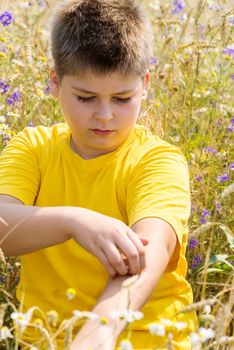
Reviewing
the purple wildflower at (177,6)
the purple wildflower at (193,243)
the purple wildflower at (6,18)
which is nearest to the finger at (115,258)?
the purple wildflower at (193,243)

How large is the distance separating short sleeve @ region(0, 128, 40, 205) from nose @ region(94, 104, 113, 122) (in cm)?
32

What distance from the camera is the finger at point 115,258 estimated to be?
6.68ft

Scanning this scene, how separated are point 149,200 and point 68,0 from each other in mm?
807

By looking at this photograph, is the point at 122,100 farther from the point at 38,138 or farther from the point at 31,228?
the point at 31,228

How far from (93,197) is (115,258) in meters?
0.61

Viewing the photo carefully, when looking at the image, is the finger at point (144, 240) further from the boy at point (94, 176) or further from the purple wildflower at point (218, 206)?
the purple wildflower at point (218, 206)

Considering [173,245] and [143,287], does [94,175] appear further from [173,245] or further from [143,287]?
[143,287]

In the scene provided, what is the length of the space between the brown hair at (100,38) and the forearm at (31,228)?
0.49 meters

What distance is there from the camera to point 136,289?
2.12m

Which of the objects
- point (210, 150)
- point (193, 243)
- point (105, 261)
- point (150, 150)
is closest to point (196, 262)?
point (193, 243)

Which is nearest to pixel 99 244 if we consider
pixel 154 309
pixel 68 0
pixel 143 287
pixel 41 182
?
pixel 143 287

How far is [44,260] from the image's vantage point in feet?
8.72

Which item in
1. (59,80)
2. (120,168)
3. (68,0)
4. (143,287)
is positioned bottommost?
(143,287)

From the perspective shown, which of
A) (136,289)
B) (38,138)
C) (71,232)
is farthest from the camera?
(38,138)
